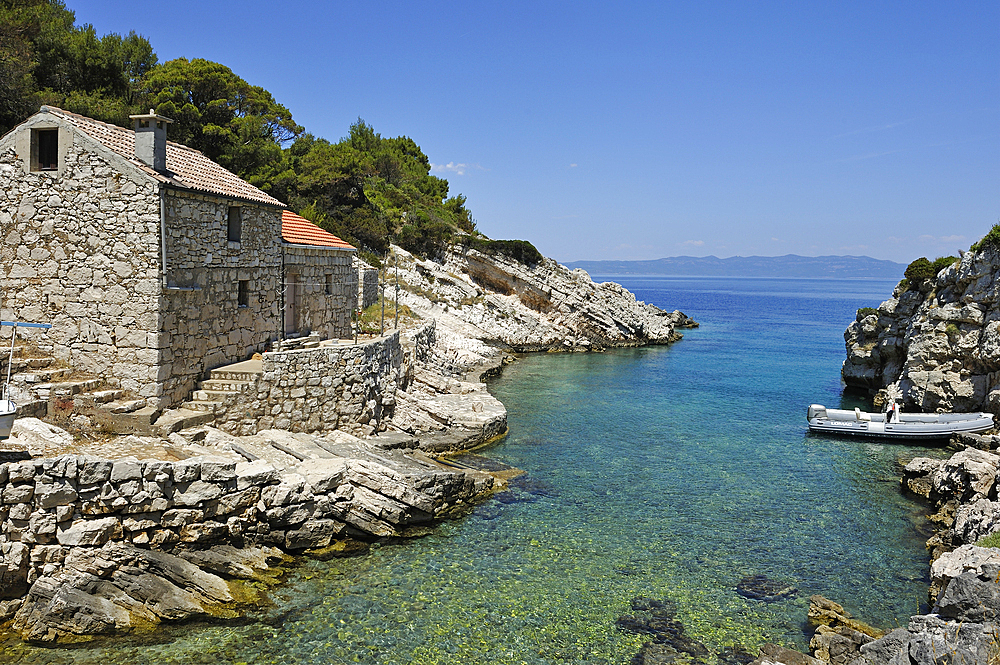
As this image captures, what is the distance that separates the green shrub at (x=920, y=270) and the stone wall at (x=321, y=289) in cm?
2728

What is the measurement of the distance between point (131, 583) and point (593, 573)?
863cm

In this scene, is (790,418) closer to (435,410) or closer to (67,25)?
(435,410)

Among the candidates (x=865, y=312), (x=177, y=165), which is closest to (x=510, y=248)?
(x=865, y=312)

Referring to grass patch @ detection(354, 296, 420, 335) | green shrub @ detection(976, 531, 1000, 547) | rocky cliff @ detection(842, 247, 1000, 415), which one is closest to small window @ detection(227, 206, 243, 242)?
grass patch @ detection(354, 296, 420, 335)

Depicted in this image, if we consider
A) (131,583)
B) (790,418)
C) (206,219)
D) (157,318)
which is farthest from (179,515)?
(790,418)

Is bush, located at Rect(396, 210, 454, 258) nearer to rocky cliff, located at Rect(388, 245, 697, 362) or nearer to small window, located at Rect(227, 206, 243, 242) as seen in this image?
rocky cliff, located at Rect(388, 245, 697, 362)

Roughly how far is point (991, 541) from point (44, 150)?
22.0 metres

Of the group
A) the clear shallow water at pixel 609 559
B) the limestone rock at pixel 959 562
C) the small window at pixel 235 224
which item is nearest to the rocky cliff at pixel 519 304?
the clear shallow water at pixel 609 559

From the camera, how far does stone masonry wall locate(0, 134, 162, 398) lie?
15633 millimetres

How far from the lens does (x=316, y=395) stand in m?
19.0

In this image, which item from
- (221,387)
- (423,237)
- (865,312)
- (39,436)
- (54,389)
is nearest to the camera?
(39,436)

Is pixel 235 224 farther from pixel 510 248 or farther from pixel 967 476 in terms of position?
pixel 510 248

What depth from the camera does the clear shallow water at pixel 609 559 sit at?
36.8ft

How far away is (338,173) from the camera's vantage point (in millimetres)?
45562
